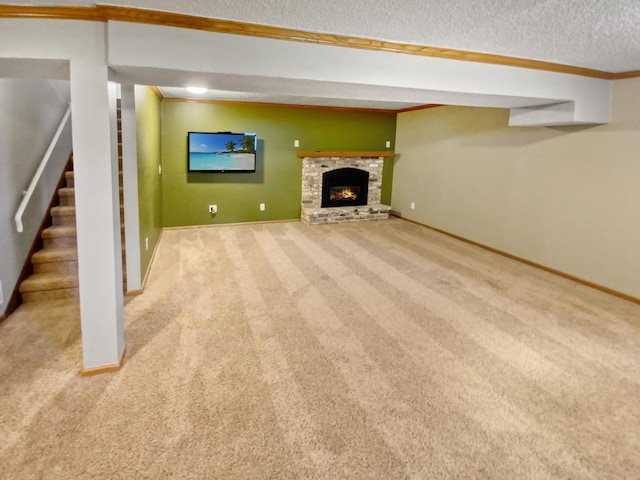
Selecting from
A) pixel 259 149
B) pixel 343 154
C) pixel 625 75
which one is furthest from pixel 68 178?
pixel 625 75

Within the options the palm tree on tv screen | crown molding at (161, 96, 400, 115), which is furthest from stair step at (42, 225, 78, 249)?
the palm tree on tv screen

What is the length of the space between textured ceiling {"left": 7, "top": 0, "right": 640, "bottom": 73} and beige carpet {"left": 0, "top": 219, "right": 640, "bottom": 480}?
215cm

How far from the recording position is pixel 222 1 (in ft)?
6.54

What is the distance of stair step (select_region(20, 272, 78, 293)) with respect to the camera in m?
3.35

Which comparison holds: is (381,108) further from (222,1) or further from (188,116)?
(222,1)

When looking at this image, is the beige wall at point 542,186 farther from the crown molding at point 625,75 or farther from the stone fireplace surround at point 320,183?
the stone fireplace surround at point 320,183

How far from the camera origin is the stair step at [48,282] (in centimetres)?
335

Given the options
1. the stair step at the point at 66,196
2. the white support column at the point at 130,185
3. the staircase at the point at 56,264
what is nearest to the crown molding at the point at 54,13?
the white support column at the point at 130,185

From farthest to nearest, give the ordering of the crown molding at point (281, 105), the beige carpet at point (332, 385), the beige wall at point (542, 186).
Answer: the crown molding at point (281, 105) → the beige wall at point (542, 186) → the beige carpet at point (332, 385)

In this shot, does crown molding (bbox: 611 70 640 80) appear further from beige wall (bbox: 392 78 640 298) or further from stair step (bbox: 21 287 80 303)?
stair step (bbox: 21 287 80 303)

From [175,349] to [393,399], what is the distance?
5.08 ft

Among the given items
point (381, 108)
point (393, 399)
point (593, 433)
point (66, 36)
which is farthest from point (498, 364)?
point (381, 108)

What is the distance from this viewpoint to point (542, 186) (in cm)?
479

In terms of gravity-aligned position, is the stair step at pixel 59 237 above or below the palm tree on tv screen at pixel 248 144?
below
